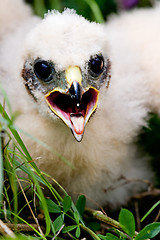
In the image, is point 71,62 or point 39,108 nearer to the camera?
point 71,62

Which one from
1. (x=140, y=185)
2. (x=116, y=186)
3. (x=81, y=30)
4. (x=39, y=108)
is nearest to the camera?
(x=81, y=30)

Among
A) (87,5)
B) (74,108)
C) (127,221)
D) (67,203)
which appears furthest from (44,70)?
(87,5)

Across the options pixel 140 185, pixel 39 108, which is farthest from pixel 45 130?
pixel 140 185

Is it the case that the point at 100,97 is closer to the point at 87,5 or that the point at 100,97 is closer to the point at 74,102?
the point at 74,102

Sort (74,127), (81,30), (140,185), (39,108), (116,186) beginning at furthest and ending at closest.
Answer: (140,185), (116,186), (39,108), (81,30), (74,127)

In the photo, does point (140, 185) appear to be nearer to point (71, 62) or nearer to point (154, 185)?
point (154, 185)

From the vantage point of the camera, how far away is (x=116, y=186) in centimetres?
242

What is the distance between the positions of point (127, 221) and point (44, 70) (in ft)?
2.62

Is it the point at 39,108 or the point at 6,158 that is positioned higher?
the point at 39,108

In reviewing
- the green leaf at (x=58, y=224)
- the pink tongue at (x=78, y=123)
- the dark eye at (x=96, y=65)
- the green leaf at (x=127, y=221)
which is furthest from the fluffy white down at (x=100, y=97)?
the green leaf at (x=127, y=221)

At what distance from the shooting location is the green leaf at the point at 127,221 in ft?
5.48

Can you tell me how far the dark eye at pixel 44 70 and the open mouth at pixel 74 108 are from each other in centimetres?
8

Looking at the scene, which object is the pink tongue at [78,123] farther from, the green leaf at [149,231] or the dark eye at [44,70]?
the green leaf at [149,231]

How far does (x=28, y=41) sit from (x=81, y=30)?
285 millimetres
